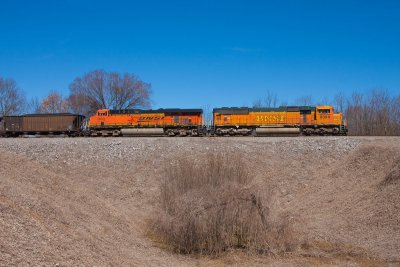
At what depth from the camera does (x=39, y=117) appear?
3772cm

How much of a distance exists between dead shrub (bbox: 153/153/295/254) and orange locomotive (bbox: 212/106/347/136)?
20745mm

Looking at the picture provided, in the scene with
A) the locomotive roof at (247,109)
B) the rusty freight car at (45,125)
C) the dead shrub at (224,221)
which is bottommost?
the dead shrub at (224,221)

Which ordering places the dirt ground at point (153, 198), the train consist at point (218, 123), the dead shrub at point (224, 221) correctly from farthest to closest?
the train consist at point (218, 123) < the dead shrub at point (224, 221) < the dirt ground at point (153, 198)

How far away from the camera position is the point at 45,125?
123ft

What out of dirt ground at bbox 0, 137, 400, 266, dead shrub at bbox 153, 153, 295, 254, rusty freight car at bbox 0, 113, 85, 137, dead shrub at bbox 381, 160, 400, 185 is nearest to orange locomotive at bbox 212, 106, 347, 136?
dirt ground at bbox 0, 137, 400, 266

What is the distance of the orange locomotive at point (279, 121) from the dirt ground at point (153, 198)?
7.25 m

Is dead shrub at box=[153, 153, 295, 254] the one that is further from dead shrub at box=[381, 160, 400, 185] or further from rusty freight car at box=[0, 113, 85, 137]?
rusty freight car at box=[0, 113, 85, 137]

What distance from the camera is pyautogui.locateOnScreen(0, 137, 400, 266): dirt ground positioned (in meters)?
9.66

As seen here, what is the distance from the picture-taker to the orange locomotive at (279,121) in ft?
111

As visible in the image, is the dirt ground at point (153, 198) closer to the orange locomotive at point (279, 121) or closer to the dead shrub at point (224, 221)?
the dead shrub at point (224, 221)

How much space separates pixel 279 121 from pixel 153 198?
17.5m

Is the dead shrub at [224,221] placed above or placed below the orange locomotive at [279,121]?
below

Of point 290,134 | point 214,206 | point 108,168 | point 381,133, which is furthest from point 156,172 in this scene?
point 381,133

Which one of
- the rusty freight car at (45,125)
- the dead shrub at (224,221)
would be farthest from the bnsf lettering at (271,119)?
the dead shrub at (224,221)
